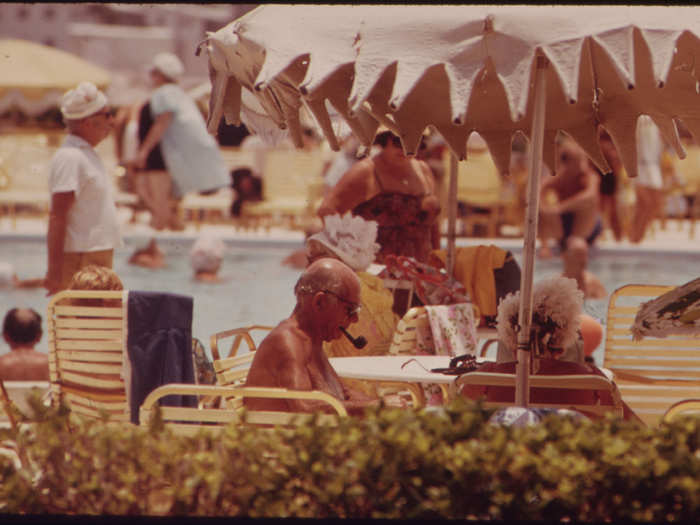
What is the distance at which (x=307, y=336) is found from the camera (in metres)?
4.33

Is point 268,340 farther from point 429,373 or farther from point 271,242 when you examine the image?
point 271,242

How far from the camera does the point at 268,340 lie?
4.22 m

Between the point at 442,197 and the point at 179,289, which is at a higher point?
the point at 442,197

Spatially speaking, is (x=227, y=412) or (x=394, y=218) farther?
(x=394, y=218)

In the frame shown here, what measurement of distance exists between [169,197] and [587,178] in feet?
17.4

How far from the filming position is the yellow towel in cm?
668

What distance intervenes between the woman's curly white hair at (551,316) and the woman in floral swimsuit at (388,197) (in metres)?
2.61

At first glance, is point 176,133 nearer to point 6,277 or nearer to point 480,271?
point 6,277

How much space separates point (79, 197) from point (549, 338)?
125 inches

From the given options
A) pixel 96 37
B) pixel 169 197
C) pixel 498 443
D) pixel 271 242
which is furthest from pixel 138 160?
pixel 96 37

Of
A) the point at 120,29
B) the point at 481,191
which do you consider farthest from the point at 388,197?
the point at 120,29

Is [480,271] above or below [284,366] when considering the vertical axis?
above

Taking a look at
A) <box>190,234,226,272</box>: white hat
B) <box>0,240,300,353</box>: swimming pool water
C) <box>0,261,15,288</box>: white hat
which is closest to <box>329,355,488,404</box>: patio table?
<box>0,240,300,353</box>: swimming pool water

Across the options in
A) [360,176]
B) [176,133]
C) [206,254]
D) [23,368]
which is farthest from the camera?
[176,133]
